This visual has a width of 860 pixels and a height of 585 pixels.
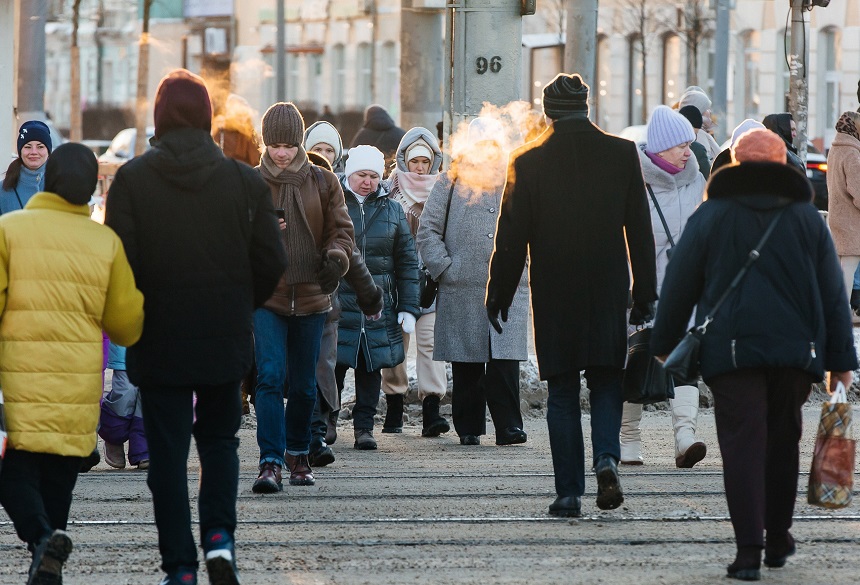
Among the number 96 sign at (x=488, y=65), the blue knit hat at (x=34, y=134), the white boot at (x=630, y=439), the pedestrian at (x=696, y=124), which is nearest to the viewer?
the white boot at (x=630, y=439)

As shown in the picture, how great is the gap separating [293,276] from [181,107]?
230 centimetres

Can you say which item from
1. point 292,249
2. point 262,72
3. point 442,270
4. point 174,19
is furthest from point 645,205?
point 174,19

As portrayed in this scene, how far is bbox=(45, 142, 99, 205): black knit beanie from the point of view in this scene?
6.39 metres

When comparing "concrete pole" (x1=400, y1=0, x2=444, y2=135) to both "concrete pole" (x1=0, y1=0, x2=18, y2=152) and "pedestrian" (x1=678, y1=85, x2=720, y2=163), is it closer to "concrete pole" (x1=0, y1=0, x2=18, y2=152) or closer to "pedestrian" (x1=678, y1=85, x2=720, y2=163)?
"concrete pole" (x1=0, y1=0, x2=18, y2=152)

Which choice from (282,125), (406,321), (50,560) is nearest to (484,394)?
(406,321)

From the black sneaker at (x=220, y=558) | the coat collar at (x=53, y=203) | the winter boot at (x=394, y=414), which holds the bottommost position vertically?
the winter boot at (x=394, y=414)

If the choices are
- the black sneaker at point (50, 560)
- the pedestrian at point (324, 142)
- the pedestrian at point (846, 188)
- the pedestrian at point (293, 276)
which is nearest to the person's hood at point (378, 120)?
the pedestrian at point (846, 188)

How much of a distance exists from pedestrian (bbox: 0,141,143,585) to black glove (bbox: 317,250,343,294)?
2.40m

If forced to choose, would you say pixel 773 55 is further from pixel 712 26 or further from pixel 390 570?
pixel 390 570

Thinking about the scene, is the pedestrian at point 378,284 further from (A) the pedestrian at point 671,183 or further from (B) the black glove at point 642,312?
(B) the black glove at point 642,312

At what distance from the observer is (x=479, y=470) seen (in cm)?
983

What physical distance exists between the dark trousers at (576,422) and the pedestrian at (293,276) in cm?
132

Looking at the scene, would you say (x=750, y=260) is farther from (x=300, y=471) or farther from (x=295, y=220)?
(x=300, y=471)

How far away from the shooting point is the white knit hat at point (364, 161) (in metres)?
11.0
